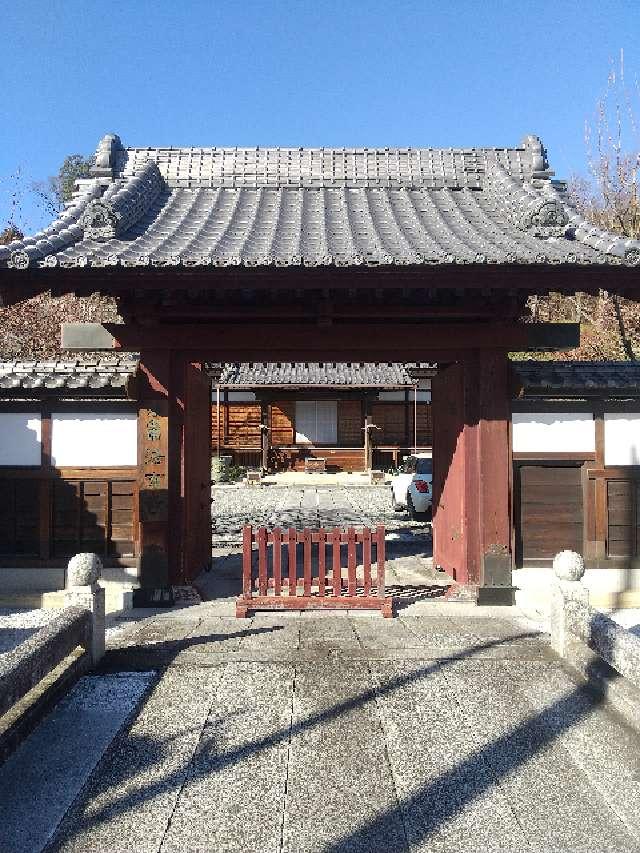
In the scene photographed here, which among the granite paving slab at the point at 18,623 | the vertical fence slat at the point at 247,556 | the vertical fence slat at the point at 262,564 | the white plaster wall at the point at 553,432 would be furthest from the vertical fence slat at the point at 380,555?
the granite paving slab at the point at 18,623

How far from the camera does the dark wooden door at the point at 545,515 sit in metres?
7.26

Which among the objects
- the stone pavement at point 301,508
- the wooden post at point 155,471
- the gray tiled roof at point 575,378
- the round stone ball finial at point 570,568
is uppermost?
the gray tiled roof at point 575,378

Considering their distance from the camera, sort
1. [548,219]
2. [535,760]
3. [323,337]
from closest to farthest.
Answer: [535,760], [548,219], [323,337]

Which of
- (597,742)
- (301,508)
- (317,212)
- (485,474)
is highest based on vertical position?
(317,212)

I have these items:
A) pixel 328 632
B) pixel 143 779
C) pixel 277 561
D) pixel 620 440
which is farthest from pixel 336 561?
pixel 620 440

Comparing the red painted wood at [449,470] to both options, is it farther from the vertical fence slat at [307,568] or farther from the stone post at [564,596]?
the vertical fence slat at [307,568]

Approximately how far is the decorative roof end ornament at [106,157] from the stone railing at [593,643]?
7.54m

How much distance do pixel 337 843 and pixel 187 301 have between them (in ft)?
17.8

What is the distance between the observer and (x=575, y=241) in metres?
6.64

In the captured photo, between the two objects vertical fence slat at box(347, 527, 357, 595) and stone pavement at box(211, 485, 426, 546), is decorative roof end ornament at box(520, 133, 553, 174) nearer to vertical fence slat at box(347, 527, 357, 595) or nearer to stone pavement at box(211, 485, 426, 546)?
vertical fence slat at box(347, 527, 357, 595)

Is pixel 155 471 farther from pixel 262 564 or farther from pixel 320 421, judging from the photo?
pixel 320 421

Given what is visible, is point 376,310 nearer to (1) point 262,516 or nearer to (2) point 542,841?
(2) point 542,841

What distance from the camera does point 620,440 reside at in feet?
24.2

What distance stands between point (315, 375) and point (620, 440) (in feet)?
64.5
